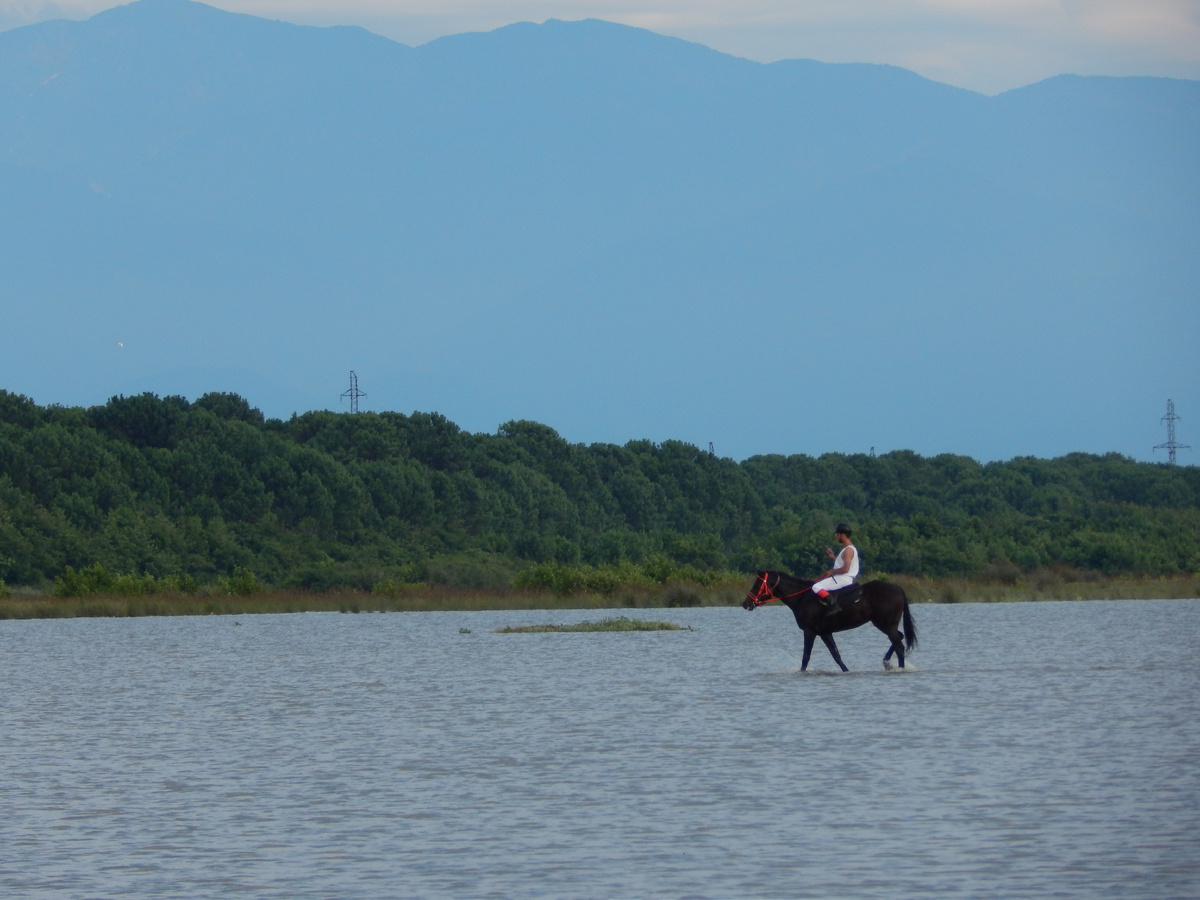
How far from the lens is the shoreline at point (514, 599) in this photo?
60750 mm

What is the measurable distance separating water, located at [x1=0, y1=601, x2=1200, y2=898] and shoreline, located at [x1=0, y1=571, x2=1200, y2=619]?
27.9 metres

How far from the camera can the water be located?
12.0 meters

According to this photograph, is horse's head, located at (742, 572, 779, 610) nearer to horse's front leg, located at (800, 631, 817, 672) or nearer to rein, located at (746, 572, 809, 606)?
rein, located at (746, 572, 809, 606)

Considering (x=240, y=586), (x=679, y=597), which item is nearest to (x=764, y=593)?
(x=679, y=597)

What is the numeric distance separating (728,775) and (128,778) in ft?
18.8

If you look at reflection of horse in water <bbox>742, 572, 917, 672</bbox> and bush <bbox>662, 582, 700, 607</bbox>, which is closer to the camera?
reflection of horse in water <bbox>742, 572, 917, 672</bbox>

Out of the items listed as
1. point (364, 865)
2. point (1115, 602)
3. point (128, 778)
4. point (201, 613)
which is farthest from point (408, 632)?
point (364, 865)

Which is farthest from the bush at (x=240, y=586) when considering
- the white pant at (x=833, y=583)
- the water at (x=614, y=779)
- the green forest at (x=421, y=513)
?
the white pant at (x=833, y=583)

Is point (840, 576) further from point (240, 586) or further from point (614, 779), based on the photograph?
point (240, 586)

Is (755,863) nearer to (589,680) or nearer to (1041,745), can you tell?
(1041,745)

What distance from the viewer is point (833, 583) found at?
25703 millimetres

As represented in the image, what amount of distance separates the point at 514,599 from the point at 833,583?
37606mm

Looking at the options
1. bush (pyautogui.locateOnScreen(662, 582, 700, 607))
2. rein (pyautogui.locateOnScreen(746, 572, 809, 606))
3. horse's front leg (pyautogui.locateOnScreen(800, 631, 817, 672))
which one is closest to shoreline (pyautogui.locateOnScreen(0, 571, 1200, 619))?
bush (pyautogui.locateOnScreen(662, 582, 700, 607))

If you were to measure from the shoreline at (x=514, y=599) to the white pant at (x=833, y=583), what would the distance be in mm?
Result: 33333
